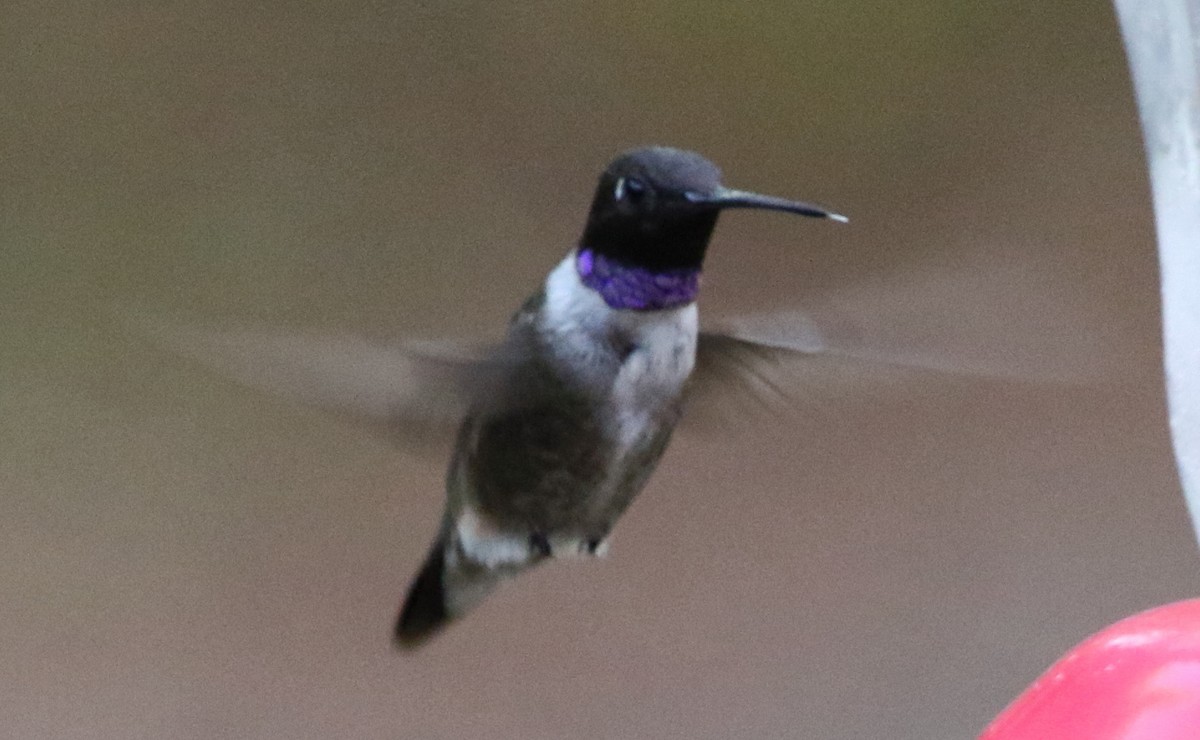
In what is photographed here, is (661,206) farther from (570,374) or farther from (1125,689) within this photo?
(1125,689)

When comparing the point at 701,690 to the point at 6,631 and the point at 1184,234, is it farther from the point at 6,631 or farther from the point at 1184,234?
the point at 1184,234

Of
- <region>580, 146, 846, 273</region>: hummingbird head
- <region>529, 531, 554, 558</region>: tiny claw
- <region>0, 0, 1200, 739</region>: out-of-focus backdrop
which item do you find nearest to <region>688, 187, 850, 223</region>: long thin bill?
<region>580, 146, 846, 273</region>: hummingbird head

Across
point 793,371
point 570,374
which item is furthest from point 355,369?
point 793,371

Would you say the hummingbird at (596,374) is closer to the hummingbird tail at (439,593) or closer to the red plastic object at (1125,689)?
the hummingbird tail at (439,593)

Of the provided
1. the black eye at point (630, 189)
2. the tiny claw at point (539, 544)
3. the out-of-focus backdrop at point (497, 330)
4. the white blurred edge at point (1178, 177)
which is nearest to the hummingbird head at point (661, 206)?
the black eye at point (630, 189)

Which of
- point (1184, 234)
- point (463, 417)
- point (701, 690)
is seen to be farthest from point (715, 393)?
point (701, 690)

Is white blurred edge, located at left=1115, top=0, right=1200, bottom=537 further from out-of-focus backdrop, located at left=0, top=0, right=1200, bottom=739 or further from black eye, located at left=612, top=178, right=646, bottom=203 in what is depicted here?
out-of-focus backdrop, located at left=0, top=0, right=1200, bottom=739
